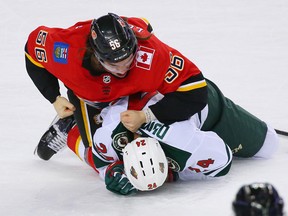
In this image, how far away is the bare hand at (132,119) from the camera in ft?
8.48

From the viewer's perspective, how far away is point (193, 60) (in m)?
4.47

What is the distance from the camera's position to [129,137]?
271 cm

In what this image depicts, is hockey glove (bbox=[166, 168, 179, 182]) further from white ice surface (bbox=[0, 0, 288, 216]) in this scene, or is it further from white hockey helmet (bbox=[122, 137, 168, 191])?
white hockey helmet (bbox=[122, 137, 168, 191])

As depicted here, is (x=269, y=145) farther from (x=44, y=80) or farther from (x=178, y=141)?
(x=44, y=80)

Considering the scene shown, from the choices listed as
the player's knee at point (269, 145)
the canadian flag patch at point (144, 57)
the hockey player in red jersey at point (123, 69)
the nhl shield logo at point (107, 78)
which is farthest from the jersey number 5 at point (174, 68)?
the player's knee at point (269, 145)

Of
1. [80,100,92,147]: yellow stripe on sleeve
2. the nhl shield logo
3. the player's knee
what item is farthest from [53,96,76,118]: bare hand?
the player's knee

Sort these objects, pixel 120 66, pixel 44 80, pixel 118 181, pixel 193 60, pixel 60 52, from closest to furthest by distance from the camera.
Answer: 1. pixel 120 66
2. pixel 118 181
3. pixel 60 52
4. pixel 44 80
5. pixel 193 60

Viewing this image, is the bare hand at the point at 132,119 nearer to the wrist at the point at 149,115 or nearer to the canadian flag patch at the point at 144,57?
A: the wrist at the point at 149,115

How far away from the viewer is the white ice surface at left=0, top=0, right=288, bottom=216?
2.53m

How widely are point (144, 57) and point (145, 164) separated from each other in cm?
43

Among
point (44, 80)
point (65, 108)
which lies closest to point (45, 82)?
point (44, 80)

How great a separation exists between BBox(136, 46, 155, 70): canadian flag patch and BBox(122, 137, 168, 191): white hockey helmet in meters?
0.29

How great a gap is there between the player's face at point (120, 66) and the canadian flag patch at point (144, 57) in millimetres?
71

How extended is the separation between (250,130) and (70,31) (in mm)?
967
